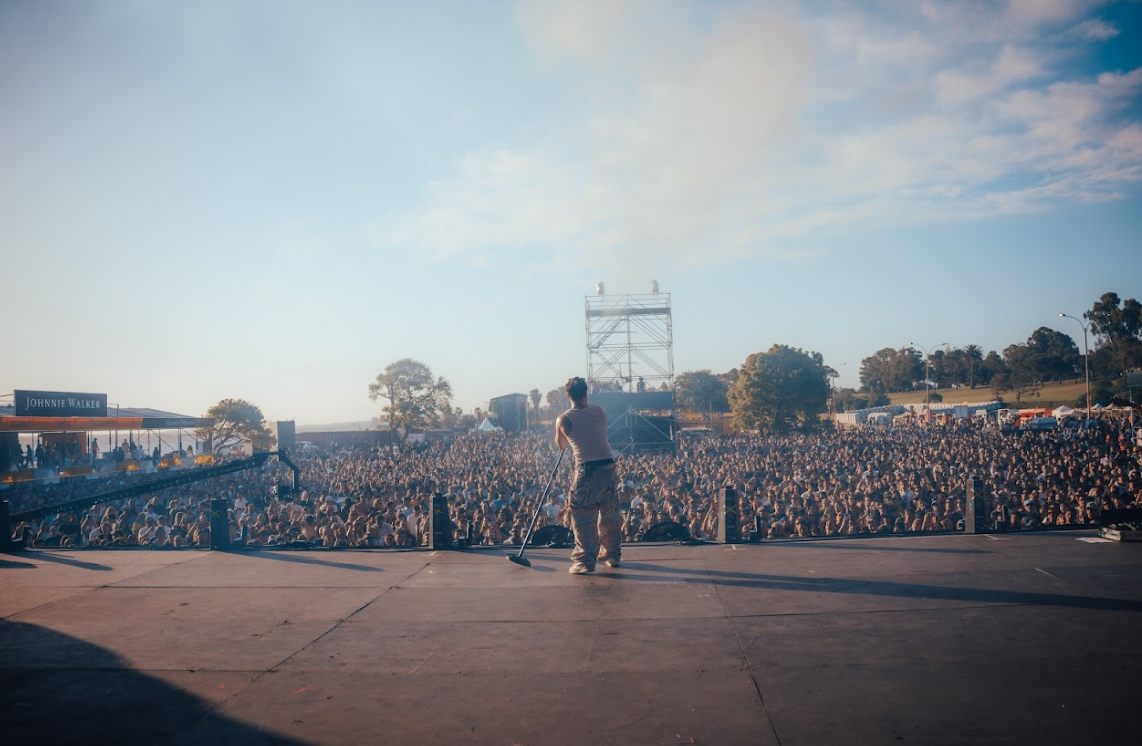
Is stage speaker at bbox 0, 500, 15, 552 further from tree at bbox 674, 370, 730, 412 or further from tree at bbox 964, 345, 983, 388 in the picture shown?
tree at bbox 964, 345, 983, 388

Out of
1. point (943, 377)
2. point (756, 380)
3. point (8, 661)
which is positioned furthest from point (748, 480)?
point (943, 377)

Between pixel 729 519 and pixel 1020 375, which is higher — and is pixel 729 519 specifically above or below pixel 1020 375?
below

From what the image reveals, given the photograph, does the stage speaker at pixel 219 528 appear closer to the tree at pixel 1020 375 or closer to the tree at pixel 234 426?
the tree at pixel 234 426

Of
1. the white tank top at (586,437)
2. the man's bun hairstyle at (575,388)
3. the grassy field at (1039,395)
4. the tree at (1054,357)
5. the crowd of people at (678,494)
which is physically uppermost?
the tree at (1054,357)

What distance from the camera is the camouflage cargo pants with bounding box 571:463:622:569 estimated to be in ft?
19.3

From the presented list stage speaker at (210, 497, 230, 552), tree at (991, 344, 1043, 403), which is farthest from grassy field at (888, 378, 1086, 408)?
stage speaker at (210, 497, 230, 552)

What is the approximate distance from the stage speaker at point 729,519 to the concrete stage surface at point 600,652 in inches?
31.6

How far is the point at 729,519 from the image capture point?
280 inches

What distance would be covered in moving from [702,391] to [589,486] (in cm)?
9316

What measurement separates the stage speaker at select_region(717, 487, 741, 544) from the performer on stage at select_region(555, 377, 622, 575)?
149 cm

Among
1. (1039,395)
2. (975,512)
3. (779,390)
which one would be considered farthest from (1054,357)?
(975,512)

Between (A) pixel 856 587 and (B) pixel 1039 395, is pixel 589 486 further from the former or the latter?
(B) pixel 1039 395

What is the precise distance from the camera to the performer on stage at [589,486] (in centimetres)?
590

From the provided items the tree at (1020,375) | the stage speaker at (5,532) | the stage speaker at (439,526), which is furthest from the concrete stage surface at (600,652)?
the tree at (1020,375)
